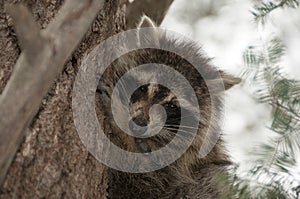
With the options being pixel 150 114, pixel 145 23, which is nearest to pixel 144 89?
pixel 150 114

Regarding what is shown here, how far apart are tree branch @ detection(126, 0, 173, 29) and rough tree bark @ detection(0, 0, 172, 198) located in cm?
130

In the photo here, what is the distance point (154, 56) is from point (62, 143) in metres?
1.31

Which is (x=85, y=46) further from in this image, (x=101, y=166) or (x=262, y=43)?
(x=262, y=43)

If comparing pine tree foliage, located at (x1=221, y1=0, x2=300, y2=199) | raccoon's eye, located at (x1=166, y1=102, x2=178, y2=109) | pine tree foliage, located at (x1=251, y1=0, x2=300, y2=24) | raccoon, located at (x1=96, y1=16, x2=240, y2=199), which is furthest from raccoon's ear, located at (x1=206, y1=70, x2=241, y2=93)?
pine tree foliage, located at (x1=221, y1=0, x2=300, y2=199)

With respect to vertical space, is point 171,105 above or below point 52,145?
above

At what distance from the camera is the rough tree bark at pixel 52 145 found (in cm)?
230

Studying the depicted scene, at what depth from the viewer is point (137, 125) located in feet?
10.5

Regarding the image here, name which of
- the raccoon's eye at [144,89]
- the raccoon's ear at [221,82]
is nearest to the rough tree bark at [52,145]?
the raccoon's eye at [144,89]

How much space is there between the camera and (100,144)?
110 inches

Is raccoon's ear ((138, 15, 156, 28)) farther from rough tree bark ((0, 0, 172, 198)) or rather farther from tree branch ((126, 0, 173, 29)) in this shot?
rough tree bark ((0, 0, 172, 198))

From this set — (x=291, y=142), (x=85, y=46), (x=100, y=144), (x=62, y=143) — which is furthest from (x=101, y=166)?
(x=291, y=142)

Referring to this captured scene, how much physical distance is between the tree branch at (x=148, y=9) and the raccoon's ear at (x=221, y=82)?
73cm

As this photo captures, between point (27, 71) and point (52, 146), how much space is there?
1.40 ft

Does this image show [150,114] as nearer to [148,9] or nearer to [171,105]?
[171,105]
